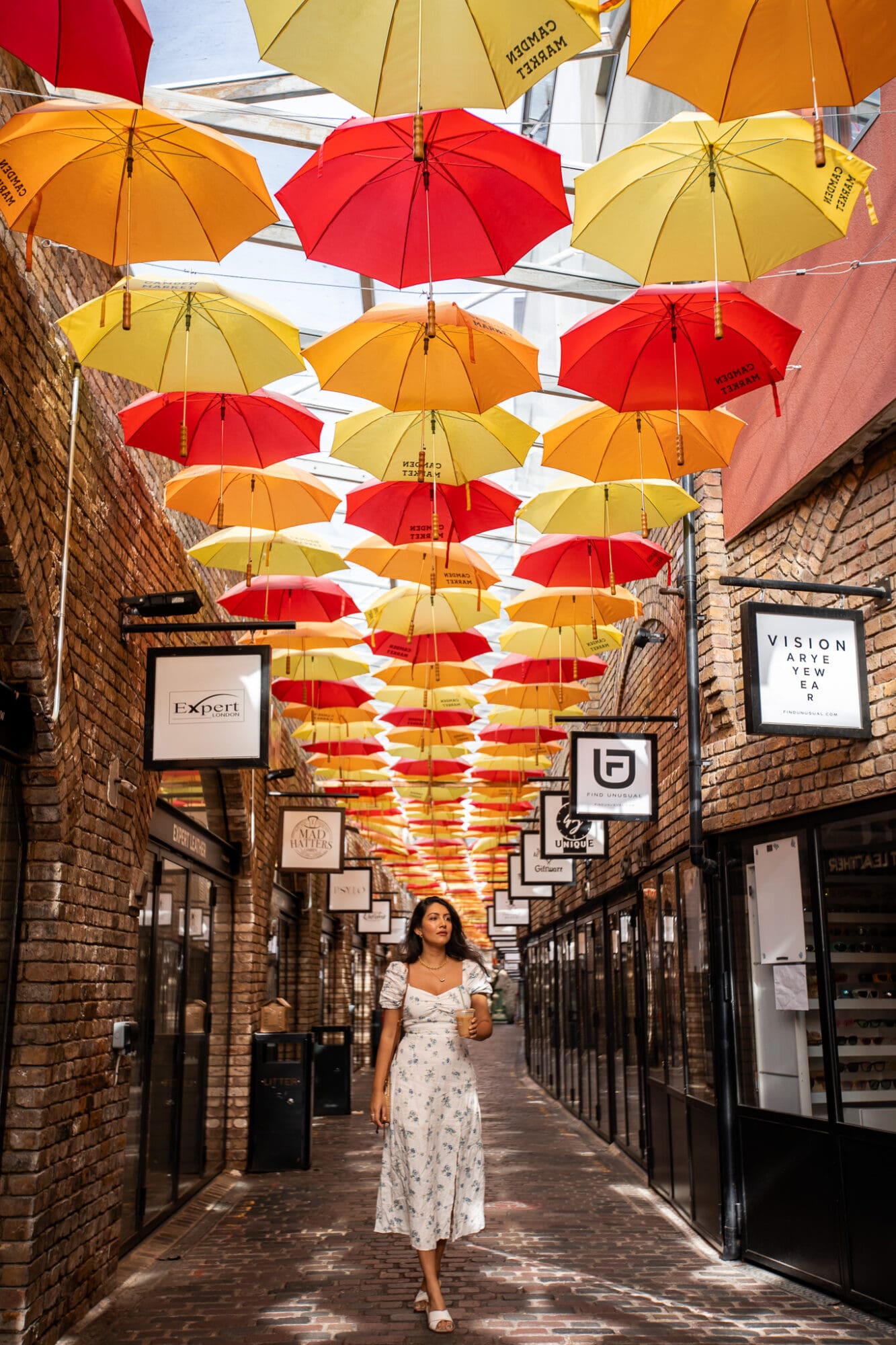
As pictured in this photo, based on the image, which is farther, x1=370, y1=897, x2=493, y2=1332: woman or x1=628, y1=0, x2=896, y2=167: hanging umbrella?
x1=370, y1=897, x2=493, y2=1332: woman

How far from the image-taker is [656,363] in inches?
212

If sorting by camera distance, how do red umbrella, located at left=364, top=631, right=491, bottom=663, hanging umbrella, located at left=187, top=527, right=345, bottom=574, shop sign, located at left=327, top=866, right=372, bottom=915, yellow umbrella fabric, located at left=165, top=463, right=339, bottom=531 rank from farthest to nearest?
1. shop sign, located at left=327, top=866, right=372, bottom=915
2. red umbrella, located at left=364, top=631, right=491, bottom=663
3. hanging umbrella, located at left=187, top=527, right=345, bottom=574
4. yellow umbrella fabric, located at left=165, top=463, right=339, bottom=531

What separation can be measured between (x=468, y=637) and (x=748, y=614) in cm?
433

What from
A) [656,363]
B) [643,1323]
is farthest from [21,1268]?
[656,363]

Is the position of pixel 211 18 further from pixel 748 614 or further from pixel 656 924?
pixel 656 924

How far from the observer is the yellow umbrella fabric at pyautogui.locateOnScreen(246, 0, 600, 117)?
3572 millimetres

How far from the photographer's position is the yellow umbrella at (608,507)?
693cm

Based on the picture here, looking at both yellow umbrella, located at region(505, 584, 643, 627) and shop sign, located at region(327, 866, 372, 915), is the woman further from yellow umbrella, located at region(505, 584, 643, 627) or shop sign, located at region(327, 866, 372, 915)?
shop sign, located at region(327, 866, 372, 915)

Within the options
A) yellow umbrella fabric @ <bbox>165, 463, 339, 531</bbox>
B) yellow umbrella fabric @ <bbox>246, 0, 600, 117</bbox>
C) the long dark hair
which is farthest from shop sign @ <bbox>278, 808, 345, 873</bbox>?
yellow umbrella fabric @ <bbox>246, 0, 600, 117</bbox>

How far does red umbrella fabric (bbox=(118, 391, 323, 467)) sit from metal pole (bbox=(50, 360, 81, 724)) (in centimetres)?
38

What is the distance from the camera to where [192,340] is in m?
5.47

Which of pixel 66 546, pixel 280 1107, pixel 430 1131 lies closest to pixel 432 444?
pixel 66 546

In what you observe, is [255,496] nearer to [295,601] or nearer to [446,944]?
[295,601]

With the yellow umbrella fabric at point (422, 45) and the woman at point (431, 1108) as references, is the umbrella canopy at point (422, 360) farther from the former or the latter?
the woman at point (431, 1108)
